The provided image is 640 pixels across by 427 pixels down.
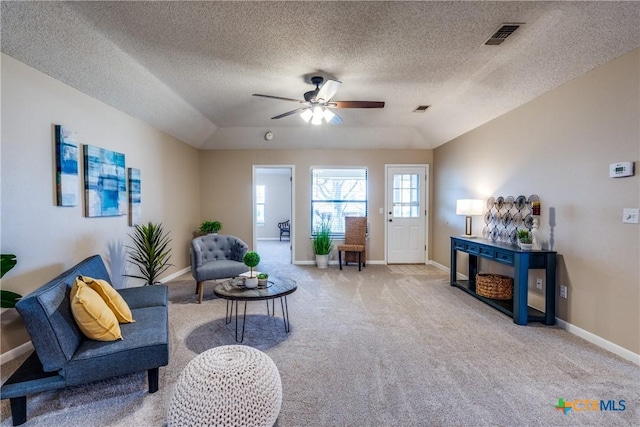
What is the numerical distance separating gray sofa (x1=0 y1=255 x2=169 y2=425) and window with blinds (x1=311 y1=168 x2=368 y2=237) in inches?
178

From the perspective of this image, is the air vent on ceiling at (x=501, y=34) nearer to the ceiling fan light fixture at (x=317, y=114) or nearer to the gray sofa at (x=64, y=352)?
the ceiling fan light fixture at (x=317, y=114)

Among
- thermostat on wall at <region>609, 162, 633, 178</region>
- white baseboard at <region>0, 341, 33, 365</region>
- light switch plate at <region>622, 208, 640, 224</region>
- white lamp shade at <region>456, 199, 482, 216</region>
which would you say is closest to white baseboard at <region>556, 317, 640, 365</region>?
light switch plate at <region>622, 208, 640, 224</region>

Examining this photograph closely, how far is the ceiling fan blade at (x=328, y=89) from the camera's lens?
3086 millimetres

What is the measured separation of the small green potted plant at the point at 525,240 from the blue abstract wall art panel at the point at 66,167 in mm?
4678

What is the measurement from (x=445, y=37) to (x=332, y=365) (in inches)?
115

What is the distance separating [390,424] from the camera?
175 cm

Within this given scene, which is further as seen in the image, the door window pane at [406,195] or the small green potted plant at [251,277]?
the door window pane at [406,195]

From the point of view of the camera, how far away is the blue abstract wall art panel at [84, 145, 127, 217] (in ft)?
10.6

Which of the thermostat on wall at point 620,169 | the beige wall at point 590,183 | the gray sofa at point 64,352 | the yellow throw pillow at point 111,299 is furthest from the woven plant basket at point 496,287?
the yellow throw pillow at point 111,299

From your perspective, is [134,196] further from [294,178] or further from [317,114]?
[294,178]

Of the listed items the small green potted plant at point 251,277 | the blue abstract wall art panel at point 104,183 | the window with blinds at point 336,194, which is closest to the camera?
the small green potted plant at point 251,277

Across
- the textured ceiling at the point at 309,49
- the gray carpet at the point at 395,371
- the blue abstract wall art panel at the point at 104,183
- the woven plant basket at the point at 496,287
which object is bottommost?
the gray carpet at the point at 395,371

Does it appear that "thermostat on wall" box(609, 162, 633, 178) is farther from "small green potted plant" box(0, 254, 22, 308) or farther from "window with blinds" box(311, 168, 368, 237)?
"small green potted plant" box(0, 254, 22, 308)

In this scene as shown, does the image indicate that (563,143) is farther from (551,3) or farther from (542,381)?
(542,381)
